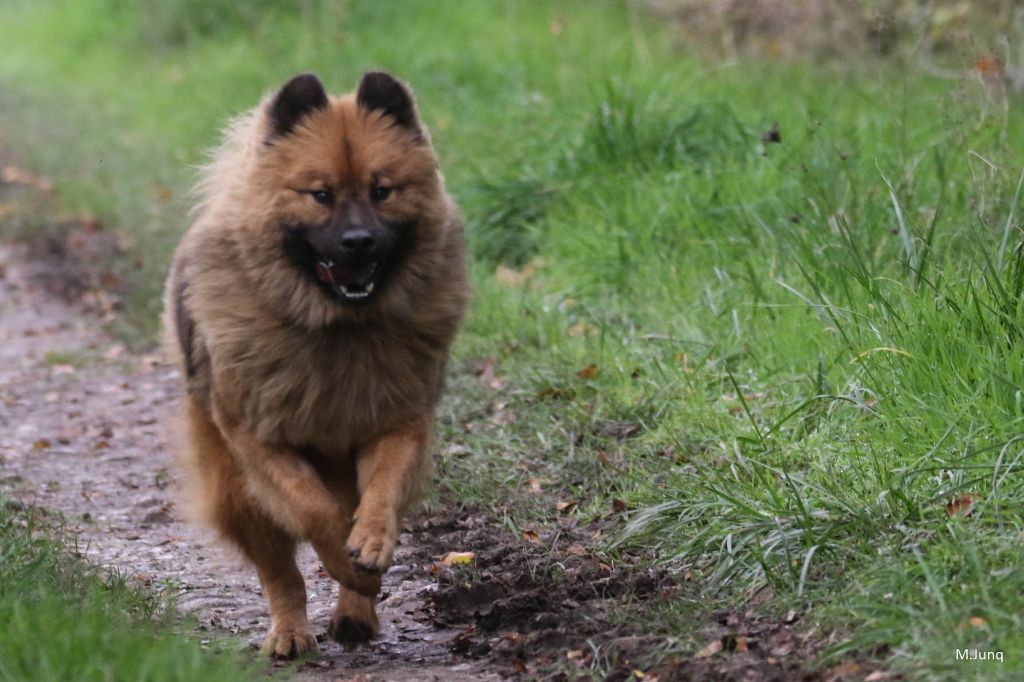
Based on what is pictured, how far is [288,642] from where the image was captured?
465cm

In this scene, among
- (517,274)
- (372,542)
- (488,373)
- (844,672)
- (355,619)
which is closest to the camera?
(844,672)

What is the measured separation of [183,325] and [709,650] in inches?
89.7

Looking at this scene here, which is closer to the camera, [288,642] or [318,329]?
[288,642]

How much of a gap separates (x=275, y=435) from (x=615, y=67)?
20.8 feet

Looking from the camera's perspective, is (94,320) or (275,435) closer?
(275,435)

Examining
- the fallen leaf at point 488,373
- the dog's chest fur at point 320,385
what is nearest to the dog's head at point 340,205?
the dog's chest fur at point 320,385

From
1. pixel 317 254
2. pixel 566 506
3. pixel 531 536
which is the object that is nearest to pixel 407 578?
pixel 531 536

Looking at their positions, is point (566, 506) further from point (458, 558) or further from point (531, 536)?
point (458, 558)

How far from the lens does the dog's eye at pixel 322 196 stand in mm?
4656

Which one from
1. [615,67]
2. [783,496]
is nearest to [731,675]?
[783,496]

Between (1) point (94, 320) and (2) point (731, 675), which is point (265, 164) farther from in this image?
(1) point (94, 320)

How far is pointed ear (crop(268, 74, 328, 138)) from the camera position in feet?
15.7

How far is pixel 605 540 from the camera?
496 centimetres

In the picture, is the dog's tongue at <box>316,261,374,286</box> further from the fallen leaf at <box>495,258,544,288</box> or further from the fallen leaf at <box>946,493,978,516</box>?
the fallen leaf at <box>495,258,544,288</box>
